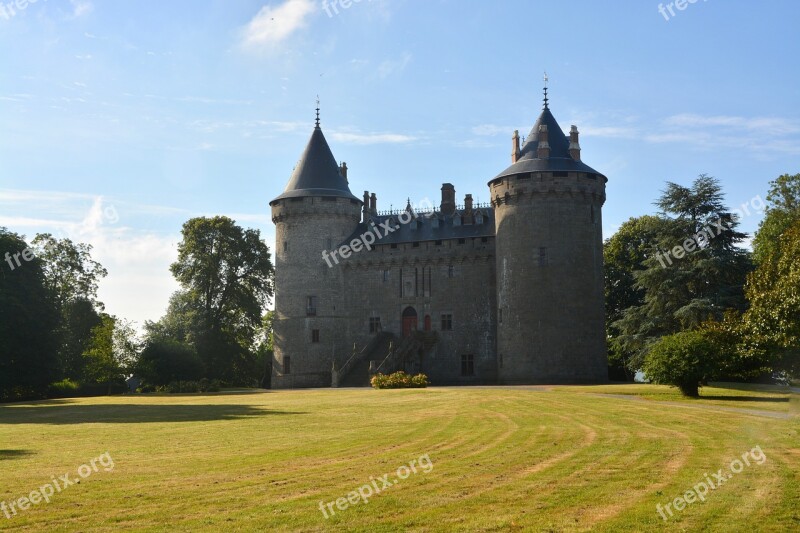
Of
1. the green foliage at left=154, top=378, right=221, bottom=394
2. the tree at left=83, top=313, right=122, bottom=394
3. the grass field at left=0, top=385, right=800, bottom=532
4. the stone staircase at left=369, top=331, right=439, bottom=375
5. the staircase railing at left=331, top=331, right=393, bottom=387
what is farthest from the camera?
the tree at left=83, top=313, right=122, bottom=394

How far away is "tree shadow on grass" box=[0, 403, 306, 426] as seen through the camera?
24.6 meters

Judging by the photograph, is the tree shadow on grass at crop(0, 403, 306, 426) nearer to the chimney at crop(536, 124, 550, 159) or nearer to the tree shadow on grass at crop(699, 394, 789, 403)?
the tree shadow on grass at crop(699, 394, 789, 403)

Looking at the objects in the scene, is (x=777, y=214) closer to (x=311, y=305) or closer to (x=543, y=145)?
(x=543, y=145)

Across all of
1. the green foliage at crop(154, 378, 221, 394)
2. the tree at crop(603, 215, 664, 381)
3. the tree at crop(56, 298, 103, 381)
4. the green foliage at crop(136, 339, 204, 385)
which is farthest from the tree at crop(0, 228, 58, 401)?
the tree at crop(603, 215, 664, 381)

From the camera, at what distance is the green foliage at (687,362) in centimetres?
2939

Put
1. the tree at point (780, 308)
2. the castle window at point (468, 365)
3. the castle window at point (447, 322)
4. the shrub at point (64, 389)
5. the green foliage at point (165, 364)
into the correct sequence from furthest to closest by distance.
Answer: the green foliage at point (165, 364)
the castle window at point (447, 322)
the castle window at point (468, 365)
the shrub at point (64, 389)
the tree at point (780, 308)

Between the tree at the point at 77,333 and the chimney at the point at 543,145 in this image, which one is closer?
the chimney at the point at 543,145

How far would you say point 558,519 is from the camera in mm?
9922

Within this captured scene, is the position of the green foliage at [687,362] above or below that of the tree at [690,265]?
below

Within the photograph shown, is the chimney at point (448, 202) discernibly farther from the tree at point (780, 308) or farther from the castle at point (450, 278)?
the tree at point (780, 308)

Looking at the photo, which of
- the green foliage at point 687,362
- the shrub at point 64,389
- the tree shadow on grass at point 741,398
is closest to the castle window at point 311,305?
the shrub at point 64,389

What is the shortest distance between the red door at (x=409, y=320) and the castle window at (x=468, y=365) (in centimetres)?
413

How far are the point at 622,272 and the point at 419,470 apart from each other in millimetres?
44361

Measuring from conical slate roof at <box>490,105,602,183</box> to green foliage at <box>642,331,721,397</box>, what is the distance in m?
18.9
